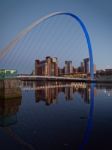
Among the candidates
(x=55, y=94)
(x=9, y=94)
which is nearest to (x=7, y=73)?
(x=9, y=94)

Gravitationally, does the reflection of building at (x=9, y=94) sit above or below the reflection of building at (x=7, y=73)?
below

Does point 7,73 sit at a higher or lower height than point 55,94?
higher

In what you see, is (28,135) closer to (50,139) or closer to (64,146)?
(50,139)

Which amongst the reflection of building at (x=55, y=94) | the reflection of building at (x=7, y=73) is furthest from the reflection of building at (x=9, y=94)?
the reflection of building at (x=55, y=94)

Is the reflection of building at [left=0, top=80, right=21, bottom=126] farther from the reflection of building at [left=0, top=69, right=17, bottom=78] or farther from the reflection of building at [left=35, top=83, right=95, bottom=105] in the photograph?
the reflection of building at [left=35, top=83, right=95, bottom=105]

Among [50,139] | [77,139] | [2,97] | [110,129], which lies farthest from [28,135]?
[2,97]

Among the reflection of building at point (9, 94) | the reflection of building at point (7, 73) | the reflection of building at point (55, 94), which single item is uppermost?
the reflection of building at point (7, 73)

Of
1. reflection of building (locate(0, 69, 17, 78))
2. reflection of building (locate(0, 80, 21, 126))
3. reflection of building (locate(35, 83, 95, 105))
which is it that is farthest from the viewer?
Result: reflection of building (locate(35, 83, 95, 105))

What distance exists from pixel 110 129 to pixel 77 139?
205 cm

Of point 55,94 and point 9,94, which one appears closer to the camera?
point 9,94

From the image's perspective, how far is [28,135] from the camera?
939 centimetres

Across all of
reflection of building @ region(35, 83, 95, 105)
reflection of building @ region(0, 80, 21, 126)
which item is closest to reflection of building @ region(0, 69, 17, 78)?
reflection of building @ region(0, 80, 21, 126)

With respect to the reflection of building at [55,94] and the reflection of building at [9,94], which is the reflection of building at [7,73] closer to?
the reflection of building at [9,94]

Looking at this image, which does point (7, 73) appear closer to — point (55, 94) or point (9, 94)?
point (9, 94)
